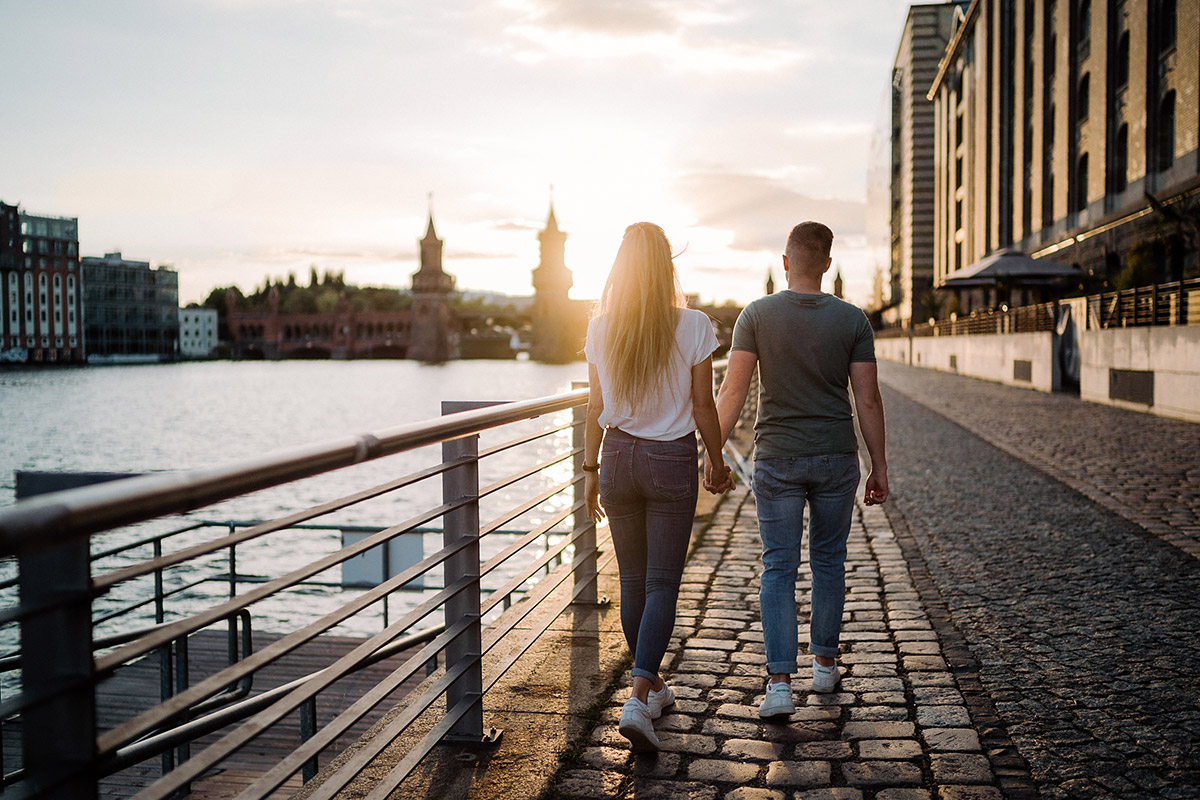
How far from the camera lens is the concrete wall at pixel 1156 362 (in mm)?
15258

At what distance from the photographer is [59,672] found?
1593mm

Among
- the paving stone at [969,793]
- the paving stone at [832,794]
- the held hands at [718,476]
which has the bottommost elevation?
the paving stone at [832,794]

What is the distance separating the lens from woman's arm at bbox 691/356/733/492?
3537mm

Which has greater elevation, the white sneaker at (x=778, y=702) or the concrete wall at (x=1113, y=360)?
the concrete wall at (x=1113, y=360)

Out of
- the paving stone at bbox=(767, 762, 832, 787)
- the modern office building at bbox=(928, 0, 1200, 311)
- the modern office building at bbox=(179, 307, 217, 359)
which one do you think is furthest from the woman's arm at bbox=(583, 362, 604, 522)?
the modern office building at bbox=(179, 307, 217, 359)

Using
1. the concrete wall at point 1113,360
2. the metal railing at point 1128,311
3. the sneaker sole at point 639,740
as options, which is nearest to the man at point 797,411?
the sneaker sole at point 639,740

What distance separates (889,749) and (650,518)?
115 centimetres

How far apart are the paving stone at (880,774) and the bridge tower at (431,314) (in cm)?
14716

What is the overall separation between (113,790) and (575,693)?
6042 millimetres

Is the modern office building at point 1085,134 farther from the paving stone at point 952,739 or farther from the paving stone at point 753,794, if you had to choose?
the paving stone at point 753,794

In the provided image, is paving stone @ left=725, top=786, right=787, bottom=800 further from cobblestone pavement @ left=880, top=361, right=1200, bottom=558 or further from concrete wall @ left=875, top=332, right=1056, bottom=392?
concrete wall @ left=875, top=332, right=1056, bottom=392

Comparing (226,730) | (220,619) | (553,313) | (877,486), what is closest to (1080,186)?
(226,730)

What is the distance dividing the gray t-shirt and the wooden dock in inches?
194

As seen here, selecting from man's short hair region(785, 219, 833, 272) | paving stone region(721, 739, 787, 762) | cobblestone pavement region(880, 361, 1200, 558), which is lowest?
paving stone region(721, 739, 787, 762)
